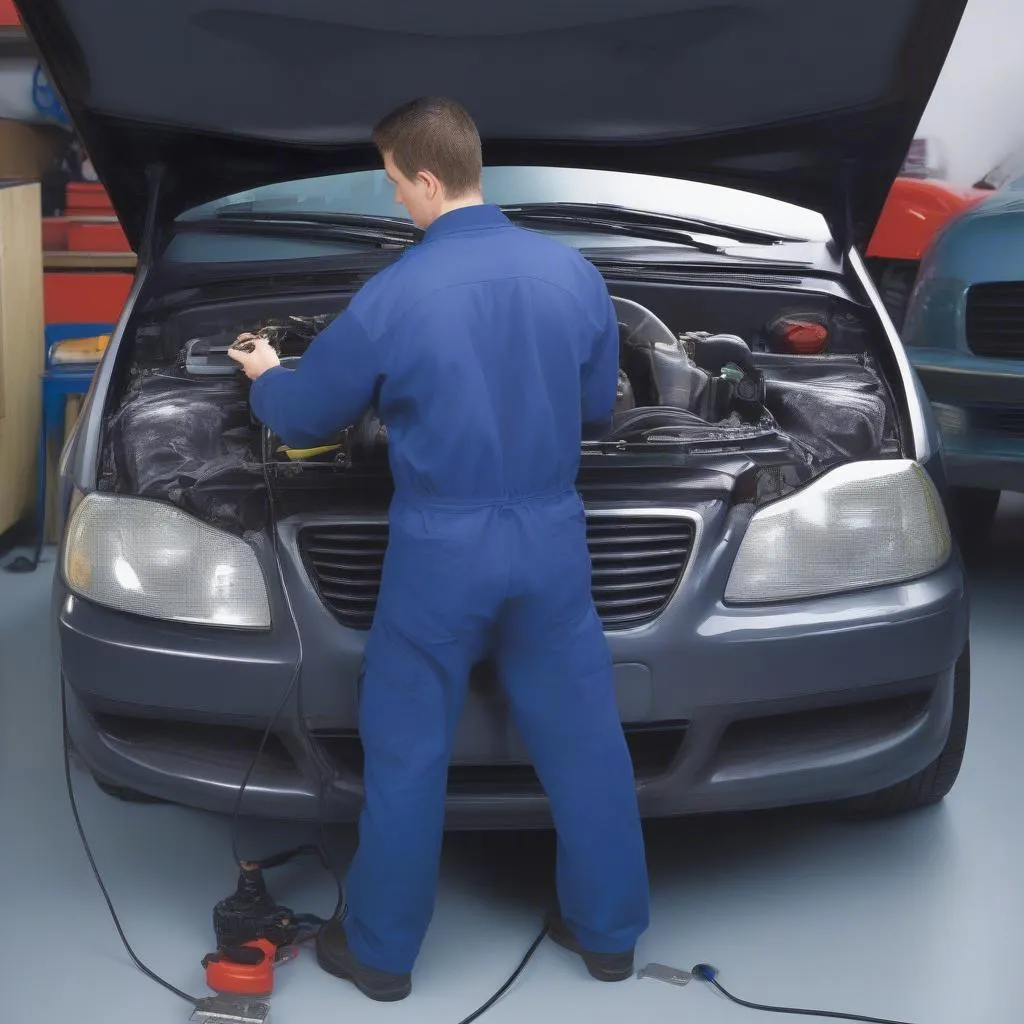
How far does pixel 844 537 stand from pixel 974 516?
101 inches

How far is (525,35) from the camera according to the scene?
2.71m

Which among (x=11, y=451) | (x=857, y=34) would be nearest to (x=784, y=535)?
(x=857, y=34)

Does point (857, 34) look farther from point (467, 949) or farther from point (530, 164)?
point (467, 949)

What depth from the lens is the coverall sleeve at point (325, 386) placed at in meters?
2.00

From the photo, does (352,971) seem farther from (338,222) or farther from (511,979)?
(338,222)

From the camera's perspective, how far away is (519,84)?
288 cm

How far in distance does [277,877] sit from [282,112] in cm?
155

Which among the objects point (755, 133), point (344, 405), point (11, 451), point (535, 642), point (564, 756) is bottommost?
point (11, 451)

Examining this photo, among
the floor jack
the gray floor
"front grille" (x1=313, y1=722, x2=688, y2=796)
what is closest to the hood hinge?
the gray floor

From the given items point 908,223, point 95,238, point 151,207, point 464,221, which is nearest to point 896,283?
point 908,223

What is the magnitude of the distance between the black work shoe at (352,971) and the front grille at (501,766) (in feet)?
0.87

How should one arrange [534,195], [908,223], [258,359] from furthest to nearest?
1. [908,223]
2. [534,195]
3. [258,359]

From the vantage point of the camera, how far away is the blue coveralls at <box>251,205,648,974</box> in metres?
2.00

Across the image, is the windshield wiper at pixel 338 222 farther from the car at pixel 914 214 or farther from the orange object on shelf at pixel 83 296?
the car at pixel 914 214
